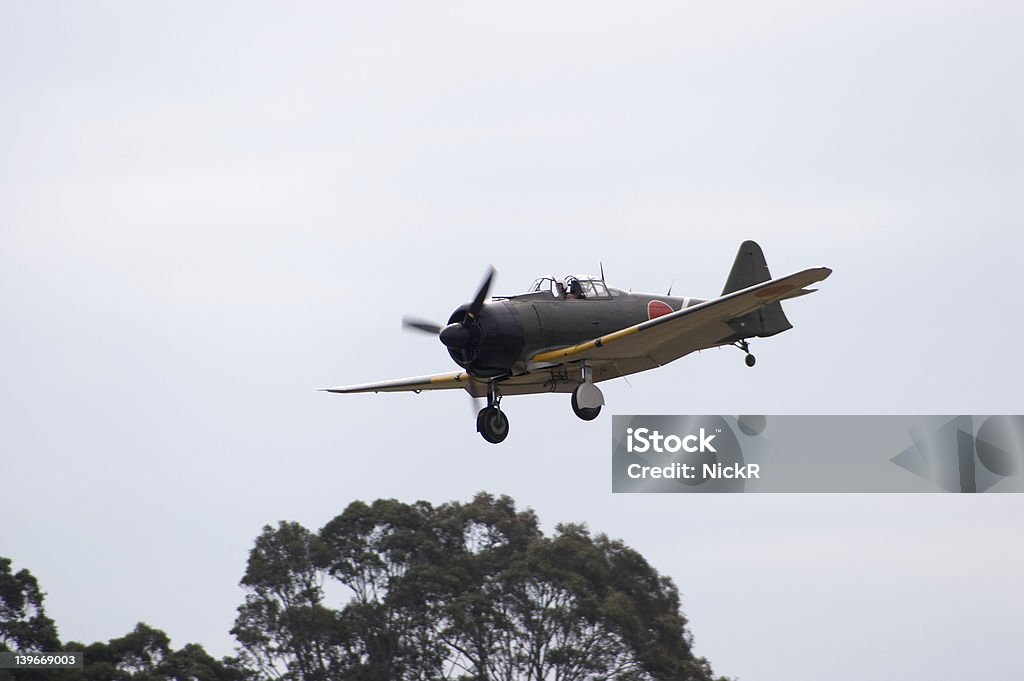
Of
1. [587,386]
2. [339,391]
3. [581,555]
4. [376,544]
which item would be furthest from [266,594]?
[587,386]

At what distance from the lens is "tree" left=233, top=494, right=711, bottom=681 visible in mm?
48875

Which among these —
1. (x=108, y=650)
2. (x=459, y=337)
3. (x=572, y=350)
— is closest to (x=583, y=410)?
(x=572, y=350)

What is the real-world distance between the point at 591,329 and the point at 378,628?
2579 cm

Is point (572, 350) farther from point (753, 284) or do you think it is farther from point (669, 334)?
point (753, 284)

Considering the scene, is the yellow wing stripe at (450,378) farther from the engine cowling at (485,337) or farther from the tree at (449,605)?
the tree at (449,605)

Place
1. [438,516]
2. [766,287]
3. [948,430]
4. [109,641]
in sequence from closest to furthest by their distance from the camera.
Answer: [766,287] < [948,430] < [109,641] < [438,516]

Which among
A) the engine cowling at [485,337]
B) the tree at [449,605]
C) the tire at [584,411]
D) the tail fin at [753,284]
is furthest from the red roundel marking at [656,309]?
the tree at [449,605]

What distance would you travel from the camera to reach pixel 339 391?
30.1 m

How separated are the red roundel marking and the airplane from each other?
0.7 inches

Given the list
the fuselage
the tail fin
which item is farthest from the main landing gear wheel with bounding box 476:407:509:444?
the tail fin

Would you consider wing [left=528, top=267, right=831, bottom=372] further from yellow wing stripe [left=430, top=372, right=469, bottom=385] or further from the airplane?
yellow wing stripe [left=430, top=372, right=469, bottom=385]

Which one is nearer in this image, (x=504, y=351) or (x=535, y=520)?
(x=504, y=351)

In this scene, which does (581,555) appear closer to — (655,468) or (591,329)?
(655,468)

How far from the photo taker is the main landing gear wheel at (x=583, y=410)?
88.1 feet
